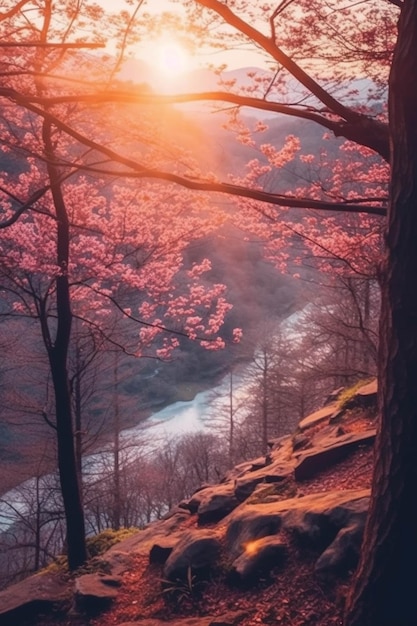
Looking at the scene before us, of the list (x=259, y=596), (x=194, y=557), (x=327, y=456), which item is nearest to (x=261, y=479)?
(x=327, y=456)

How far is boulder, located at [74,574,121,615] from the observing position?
625 centimetres

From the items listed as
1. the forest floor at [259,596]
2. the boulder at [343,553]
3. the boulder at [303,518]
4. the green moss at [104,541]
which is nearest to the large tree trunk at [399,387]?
the forest floor at [259,596]

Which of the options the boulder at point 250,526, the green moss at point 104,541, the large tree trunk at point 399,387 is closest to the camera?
the large tree trunk at point 399,387

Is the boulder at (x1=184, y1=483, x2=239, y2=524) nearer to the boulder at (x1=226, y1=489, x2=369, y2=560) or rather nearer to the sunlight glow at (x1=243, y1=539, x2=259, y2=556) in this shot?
the boulder at (x1=226, y1=489, x2=369, y2=560)

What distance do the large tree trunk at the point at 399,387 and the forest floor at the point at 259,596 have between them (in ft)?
3.22

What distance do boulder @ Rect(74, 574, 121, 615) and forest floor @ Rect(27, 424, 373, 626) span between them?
3.5 inches

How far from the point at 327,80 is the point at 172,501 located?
26.6 metres

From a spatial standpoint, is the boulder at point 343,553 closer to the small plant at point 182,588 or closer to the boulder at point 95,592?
the small plant at point 182,588

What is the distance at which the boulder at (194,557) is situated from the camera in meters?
5.94

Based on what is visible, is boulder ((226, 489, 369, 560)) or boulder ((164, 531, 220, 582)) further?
boulder ((164, 531, 220, 582))

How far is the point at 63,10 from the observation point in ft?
25.0

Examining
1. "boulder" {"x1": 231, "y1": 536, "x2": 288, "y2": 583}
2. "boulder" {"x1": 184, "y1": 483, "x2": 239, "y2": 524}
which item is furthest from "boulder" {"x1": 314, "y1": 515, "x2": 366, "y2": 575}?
"boulder" {"x1": 184, "y1": 483, "x2": 239, "y2": 524}

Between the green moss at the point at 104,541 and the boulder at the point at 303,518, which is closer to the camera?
the boulder at the point at 303,518

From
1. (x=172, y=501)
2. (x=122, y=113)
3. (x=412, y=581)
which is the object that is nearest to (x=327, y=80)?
(x=122, y=113)
